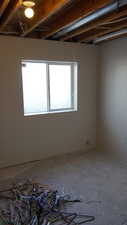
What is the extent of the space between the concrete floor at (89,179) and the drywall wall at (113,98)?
36cm

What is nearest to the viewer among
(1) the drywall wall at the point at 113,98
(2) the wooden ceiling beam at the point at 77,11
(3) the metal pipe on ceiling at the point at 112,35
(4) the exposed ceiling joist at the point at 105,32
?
(2) the wooden ceiling beam at the point at 77,11

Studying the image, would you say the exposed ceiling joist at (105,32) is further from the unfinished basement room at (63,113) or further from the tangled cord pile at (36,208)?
the tangled cord pile at (36,208)

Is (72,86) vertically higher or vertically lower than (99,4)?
lower

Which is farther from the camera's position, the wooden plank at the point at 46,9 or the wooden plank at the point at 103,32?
the wooden plank at the point at 103,32

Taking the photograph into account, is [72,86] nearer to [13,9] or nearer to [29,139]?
[29,139]

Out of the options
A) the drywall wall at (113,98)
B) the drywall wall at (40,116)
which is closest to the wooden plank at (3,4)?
the drywall wall at (40,116)

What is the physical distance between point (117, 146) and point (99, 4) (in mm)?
2801

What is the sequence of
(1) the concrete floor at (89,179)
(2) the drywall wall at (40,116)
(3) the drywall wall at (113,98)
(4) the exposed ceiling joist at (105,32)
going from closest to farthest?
1. (1) the concrete floor at (89,179)
2. (4) the exposed ceiling joist at (105,32)
3. (2) the drywall wall at (40,116)
4. (3) the drywall wall at (113,98)

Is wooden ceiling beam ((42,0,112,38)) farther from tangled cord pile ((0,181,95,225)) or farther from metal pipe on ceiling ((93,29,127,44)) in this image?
tangled cord pile ((0,181,95,225))

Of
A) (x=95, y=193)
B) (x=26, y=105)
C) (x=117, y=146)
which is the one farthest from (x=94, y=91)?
(x=95, y=193)

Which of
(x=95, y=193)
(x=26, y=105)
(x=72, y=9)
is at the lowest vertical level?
(x=95, y=193)

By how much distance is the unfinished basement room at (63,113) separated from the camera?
7.98ft

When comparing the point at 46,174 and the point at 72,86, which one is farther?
the point at 72,86

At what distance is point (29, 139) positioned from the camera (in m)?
3.91
